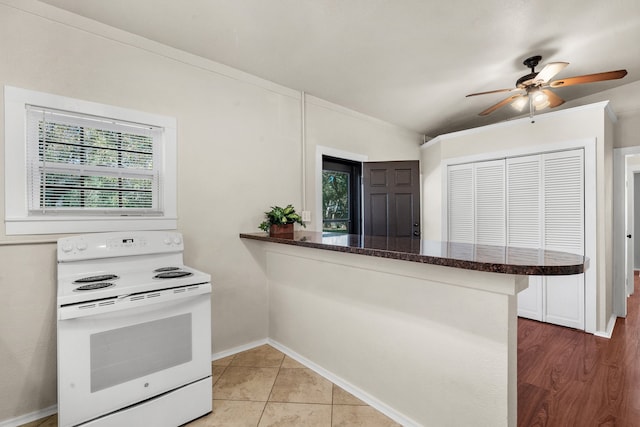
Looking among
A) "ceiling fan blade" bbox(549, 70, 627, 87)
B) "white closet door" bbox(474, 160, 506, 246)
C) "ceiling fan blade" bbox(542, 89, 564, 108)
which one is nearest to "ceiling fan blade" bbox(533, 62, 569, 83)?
"ceiling fan blade" bbox(549, 70, 627, 87)

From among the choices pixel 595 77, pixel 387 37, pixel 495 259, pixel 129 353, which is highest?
pixel 387 37

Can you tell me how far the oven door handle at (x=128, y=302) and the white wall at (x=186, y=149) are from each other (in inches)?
27.8

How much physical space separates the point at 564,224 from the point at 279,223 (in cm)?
302

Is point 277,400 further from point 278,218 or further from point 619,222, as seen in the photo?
point 619,222

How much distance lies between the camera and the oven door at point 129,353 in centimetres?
136

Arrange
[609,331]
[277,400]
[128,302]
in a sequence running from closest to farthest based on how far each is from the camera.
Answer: [128,302] < [277,400] < [609,331]

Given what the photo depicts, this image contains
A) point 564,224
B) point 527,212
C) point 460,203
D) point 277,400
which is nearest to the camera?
point 277,400

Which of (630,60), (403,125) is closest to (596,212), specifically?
(630,60)

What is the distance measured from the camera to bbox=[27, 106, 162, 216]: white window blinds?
1.79 meters

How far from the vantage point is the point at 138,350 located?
1.54 metres

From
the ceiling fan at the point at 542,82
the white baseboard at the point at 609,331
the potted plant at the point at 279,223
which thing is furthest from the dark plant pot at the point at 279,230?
the white baseboard at the point at 609,331

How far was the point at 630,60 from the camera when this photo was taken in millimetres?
2775

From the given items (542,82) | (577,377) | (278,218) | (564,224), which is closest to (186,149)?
(278,218)

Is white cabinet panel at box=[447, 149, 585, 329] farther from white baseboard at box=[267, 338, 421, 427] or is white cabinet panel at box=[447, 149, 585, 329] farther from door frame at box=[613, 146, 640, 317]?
white baseboard at box=[267, 338, 421, 427]
